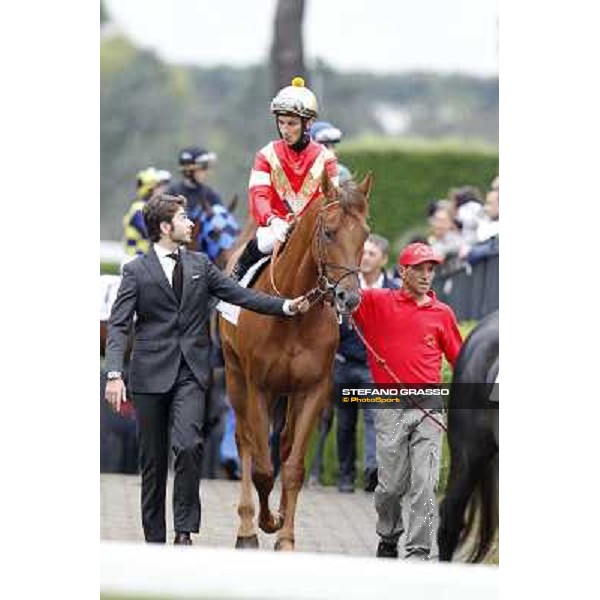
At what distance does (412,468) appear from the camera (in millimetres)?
9008

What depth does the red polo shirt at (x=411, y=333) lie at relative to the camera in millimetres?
9039

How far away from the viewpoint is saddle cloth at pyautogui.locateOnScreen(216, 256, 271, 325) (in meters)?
9.40

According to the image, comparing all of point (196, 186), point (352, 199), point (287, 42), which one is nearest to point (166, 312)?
point (352, 199)

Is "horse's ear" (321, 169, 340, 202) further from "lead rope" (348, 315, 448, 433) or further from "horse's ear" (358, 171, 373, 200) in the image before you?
"lead rope" (348, 315, 448, 433)

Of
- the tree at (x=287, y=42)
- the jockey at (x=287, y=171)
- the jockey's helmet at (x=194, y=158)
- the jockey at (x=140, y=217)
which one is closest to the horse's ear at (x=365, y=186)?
the jockey at (x=287, y=171)

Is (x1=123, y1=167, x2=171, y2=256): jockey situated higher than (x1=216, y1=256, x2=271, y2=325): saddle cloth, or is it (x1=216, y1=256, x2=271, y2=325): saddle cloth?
(x1=123, y1=167, x2=171, y2=256): jockey

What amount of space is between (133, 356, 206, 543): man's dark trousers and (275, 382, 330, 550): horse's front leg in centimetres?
40

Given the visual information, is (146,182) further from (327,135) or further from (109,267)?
(109,267)

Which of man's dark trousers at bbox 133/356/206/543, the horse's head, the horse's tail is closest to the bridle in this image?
the horse's head

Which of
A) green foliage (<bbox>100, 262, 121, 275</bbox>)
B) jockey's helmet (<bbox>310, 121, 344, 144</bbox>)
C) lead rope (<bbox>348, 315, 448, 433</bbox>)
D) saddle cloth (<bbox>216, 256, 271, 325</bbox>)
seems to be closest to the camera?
lead rope (<bbox>348, 315, 448, 433</bbox>)

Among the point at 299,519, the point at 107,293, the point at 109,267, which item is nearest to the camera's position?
the point at 299,519

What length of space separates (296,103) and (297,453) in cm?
157
